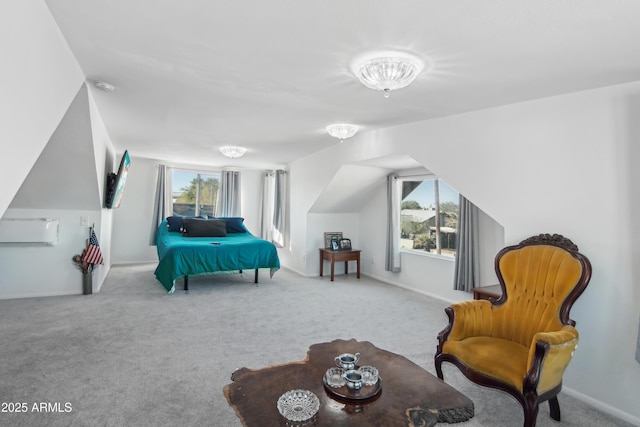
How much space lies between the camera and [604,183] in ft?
7.13

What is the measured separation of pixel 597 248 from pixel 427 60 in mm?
1750

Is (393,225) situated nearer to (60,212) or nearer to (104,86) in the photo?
(104,86)

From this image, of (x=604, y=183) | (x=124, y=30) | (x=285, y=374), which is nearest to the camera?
(x=285, y=374)

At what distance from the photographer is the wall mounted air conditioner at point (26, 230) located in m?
3.83

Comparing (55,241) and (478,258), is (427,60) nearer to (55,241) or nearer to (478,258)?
(478,258)

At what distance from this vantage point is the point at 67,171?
11.8 ft

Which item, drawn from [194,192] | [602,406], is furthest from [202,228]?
[602,406]

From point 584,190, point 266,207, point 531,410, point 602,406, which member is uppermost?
point 266,207

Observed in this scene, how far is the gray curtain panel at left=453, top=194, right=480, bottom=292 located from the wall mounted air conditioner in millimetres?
5150

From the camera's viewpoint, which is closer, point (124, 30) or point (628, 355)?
point (124, 30)

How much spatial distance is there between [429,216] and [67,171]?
15.5 ft

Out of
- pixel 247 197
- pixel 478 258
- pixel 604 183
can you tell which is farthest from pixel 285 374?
pixel 247 197

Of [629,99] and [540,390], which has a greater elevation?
[629,99]

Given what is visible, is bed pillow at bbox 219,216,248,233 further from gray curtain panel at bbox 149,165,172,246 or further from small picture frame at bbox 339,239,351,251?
small picture frame at bbox 339,239,351,251
